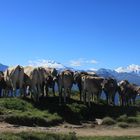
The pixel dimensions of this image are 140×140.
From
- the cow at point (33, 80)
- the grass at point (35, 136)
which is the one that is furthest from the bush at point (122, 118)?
the grass at point (35, 136)

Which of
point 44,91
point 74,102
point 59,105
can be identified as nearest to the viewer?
point 59,105

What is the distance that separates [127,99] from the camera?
180 ft

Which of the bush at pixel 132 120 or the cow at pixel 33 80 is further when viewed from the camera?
the cow at pixel 33 80

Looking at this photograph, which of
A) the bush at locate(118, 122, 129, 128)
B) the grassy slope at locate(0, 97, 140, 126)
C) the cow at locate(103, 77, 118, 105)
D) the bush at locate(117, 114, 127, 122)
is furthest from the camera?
the cow at locate(103, 77, 118, 105)

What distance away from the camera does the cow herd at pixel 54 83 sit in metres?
45.5

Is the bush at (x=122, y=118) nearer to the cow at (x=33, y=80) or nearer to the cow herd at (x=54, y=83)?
the cow herd at (x=54, y=83)

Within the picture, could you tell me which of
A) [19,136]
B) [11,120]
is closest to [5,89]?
[11,120]

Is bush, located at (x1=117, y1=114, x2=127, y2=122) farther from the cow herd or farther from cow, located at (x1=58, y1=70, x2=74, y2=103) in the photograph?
cow, located at (x1=58, y1=70, x2=74, y2=103)

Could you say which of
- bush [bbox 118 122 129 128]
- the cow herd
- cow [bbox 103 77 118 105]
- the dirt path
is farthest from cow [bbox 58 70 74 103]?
the dirt path

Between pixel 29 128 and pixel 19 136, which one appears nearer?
pixel 19 136

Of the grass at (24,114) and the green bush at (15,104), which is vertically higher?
the green bush at (15,104)

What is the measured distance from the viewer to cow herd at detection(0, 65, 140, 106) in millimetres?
45500

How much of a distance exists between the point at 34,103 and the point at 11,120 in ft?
22.2

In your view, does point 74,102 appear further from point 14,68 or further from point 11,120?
point 11,120
